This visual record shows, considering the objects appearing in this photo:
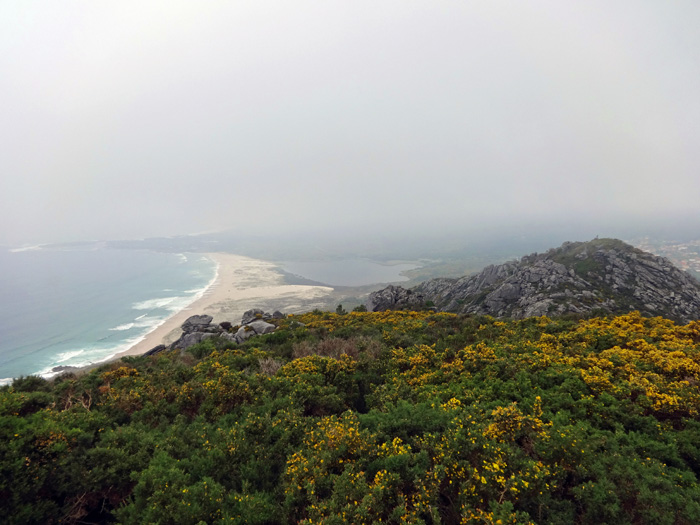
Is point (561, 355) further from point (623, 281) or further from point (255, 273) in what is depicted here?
point (255, 273)

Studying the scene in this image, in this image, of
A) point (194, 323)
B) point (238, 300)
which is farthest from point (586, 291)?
point (238, 300)

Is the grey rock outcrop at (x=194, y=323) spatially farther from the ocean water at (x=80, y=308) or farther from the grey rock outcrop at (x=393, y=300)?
the grey rock outcrop at (x=393, y=300)

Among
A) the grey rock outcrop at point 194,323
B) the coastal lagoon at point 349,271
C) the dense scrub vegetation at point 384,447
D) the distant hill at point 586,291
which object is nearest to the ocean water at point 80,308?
the grey rock outcrop at point 194,323

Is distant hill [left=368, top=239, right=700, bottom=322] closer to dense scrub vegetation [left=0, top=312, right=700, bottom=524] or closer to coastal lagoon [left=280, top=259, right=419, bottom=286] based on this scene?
dense scrub vegetation [left=0, top=312, right=700, bottom=524]

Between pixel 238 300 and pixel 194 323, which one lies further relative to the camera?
pixel 238 300

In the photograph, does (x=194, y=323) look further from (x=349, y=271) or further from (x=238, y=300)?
(x=349, y=271)

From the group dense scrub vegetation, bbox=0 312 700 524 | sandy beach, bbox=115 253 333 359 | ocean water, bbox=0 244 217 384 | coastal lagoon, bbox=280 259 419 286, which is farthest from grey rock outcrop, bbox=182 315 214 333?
coastal lagoon, bbox=280 259 419 286
